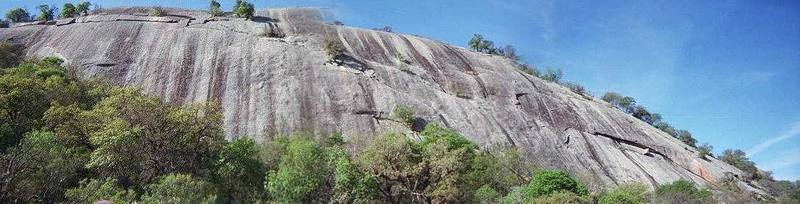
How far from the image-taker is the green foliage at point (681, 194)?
110ft

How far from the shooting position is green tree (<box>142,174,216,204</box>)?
1991 centimetres

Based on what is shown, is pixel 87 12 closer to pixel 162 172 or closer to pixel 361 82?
pixel 361 82

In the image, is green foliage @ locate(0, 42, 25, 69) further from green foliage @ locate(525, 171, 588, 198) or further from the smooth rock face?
green foliage @ locate(525, 171, 588, 198)

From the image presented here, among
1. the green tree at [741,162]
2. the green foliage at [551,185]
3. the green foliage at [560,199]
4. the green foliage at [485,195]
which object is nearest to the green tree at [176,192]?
the green foliage at [485,195]

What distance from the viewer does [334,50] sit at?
136 ft

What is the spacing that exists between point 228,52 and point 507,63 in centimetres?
2565

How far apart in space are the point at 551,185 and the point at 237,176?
16100 mm

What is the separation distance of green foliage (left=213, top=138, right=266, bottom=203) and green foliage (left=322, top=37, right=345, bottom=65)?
17.2 meters

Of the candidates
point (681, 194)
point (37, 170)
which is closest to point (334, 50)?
point (37, 170)

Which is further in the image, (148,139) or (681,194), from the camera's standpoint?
(681,194)

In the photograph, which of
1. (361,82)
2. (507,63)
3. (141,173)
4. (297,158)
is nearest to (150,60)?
(361,82)

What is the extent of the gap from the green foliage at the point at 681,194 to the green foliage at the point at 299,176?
21.3 meters

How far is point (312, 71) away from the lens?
3878 cm

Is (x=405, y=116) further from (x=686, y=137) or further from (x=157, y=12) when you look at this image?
(x=686, y=137)
